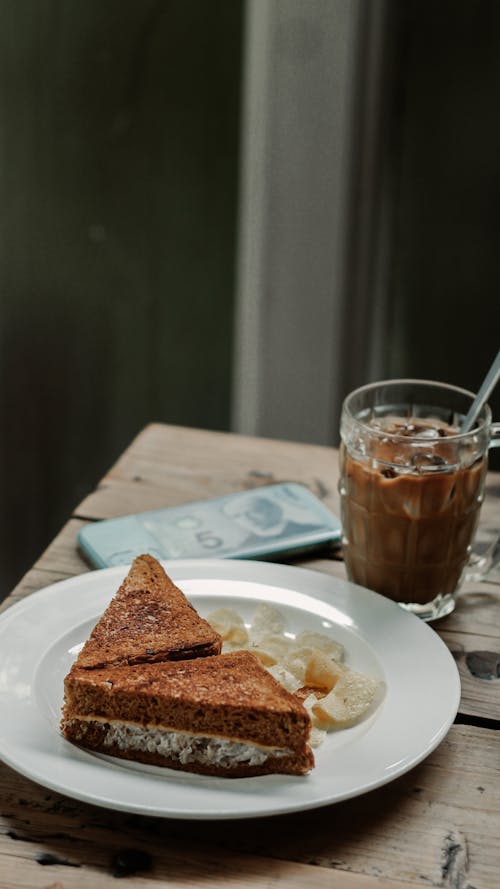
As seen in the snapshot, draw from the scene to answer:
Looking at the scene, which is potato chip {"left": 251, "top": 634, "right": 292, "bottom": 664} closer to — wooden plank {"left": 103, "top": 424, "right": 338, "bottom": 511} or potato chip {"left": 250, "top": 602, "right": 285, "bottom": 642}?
potato chip {"left": 250, "top": 602, "right": 285, "bottom": 642}

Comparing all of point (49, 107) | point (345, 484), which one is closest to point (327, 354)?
point (49, 107)

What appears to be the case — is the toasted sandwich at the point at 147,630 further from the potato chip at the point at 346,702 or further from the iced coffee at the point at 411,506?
the iced coffee at the point at 411,506

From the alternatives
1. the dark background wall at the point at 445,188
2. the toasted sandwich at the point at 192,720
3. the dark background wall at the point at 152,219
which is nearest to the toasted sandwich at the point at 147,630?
the toasted sandwich at the point at 192,720

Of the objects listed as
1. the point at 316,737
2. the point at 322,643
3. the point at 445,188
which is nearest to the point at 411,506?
the point at 322,643

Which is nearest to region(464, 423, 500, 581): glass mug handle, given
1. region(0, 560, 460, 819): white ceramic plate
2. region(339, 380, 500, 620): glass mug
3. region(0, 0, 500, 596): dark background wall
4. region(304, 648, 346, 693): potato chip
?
region(339, 380, 500, 620): glass mug

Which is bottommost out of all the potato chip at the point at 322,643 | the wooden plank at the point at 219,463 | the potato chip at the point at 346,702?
the wooden plank at the point at 219,463

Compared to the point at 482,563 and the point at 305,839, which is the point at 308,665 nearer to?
the point at 305,839
